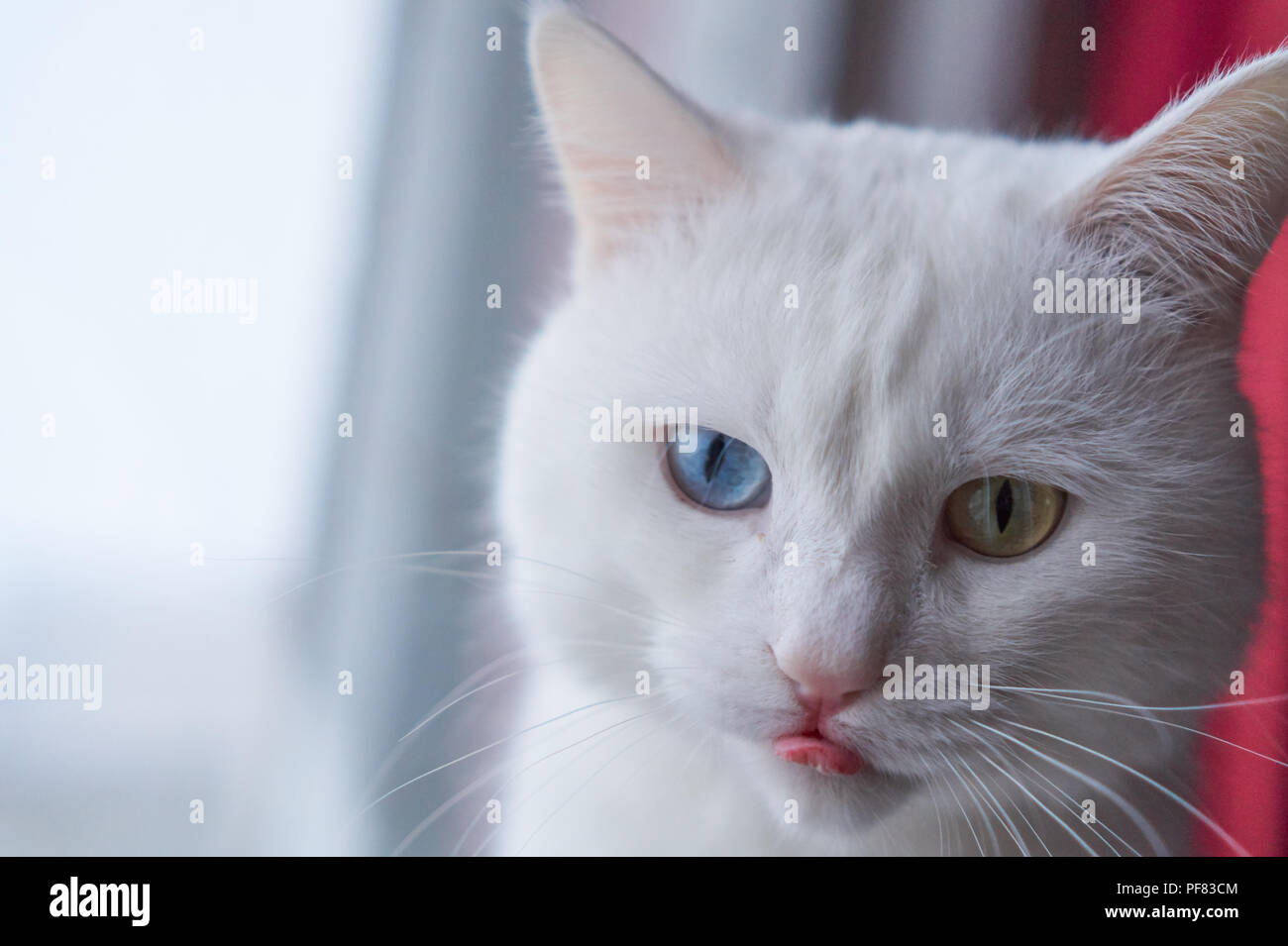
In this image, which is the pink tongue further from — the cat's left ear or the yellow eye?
the cat's left ear

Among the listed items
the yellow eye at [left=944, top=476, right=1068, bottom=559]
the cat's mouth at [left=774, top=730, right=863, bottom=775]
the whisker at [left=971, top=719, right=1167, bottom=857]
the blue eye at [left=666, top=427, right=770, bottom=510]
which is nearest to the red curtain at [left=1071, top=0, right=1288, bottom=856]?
the whisker at [left=971, top=719, right=1167, bottom=857]

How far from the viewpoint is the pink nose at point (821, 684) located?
0.71m

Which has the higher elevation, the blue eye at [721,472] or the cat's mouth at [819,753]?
the blue eye at [721,472]

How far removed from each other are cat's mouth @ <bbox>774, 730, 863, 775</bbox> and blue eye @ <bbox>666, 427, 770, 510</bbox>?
0.20m

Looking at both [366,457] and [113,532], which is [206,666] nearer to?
[113,532]

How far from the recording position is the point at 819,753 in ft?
2.46

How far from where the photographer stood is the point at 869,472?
2.50 ft

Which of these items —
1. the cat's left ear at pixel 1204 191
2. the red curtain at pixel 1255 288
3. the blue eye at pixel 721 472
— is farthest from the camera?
the red curtain at pixel 1255 288

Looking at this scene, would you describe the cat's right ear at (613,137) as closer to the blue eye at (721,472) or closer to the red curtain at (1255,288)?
the blue eye at (721,472)

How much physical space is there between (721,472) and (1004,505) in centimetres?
24

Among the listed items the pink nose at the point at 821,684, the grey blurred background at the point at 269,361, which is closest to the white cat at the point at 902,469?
the pink nose at the point at 821,684

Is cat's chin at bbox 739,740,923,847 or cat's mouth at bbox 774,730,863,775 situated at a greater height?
cat's mouth at bbox 774,730,863,775

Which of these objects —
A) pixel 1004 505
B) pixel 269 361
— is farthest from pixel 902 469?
pixel 269 361

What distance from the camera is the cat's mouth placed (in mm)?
750
